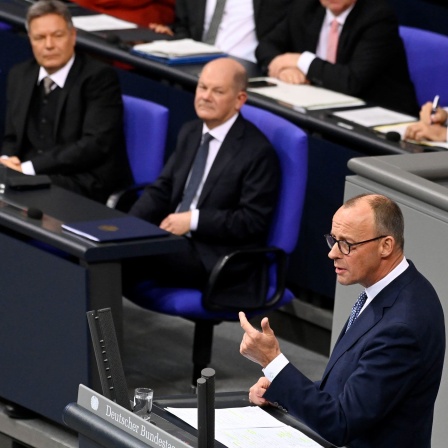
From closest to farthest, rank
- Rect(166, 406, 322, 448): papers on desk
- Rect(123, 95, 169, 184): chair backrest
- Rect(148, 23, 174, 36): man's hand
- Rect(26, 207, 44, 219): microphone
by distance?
Rect(166, 406, 322, 448): papers on desk
Rect(26, 207, 44, 219): microphone
Rect(123, 95, 169, 184): chair backrest
Rect(148, 23, 174, 36): man's hand

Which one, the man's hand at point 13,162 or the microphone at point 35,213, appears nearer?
the microphone at point 35,213

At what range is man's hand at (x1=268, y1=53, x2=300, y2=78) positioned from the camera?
6148 mm

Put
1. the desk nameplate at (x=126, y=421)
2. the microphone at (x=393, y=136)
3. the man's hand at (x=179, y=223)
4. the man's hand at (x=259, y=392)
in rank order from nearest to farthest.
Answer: the desk nameplate at (x=126, y=421) < the man's hand at (x=259, y=392) < the man's hand at (x=179, y=223) < the microphone at (x=393, y=136)

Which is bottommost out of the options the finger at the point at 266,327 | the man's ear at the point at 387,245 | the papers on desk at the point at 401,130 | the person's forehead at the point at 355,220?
the finger at the point at 266,327

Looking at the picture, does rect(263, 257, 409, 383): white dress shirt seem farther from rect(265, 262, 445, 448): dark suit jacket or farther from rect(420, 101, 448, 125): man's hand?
rect(420, 101, 448, 125): man's hand

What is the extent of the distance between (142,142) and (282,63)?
3.10 feet

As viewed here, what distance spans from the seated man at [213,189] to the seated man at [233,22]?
141cm

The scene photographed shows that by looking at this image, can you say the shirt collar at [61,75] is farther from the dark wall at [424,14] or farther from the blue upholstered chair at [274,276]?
the dark wall at [424,14]

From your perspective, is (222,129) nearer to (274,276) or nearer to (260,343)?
(274,276)

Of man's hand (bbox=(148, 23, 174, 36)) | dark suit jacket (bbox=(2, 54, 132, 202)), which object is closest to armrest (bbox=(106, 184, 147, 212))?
dark suit jacket (bbox=(2, 54, 132, 202))

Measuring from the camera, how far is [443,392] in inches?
157

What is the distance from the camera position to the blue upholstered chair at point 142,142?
5.46 meters

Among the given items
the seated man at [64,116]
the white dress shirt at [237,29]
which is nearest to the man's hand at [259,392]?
the seated man at [64,116]

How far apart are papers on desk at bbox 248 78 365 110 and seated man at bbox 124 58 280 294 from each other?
1.59ft
